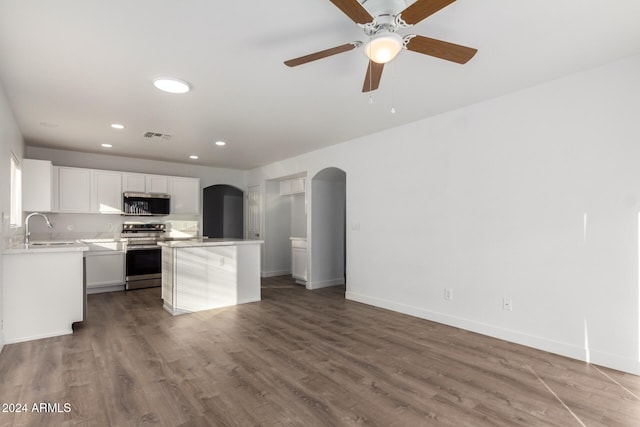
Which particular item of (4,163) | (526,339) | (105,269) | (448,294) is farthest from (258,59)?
(105,269)

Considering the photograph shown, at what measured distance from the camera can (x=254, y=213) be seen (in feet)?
25.2

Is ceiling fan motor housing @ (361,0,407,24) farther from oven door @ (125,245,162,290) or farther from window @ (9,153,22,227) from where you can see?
oven door @ (125,245,162,290)

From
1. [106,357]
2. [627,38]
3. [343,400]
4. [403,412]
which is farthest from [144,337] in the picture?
[627,38]

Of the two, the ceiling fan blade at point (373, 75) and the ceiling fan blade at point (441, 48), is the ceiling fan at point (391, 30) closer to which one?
the ceiling fan blade at point (441, 48)

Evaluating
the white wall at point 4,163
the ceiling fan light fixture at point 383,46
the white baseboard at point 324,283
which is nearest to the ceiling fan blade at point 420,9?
the ceiling fan light fixture at point 383,46

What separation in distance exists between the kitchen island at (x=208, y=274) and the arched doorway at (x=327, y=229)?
1.32m

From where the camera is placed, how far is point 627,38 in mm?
2393

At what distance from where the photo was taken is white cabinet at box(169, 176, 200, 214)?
6770mm

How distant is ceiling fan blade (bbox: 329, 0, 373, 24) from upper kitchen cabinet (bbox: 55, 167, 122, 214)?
19.2 ft

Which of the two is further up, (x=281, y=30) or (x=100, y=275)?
(x=281, y=30)

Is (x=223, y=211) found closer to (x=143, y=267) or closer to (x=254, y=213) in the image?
(x=254, y=213)

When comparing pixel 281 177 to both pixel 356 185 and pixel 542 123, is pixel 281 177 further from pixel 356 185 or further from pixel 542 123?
pixel 542 123

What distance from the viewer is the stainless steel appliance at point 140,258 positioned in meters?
5.86

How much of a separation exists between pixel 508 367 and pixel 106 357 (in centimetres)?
345
